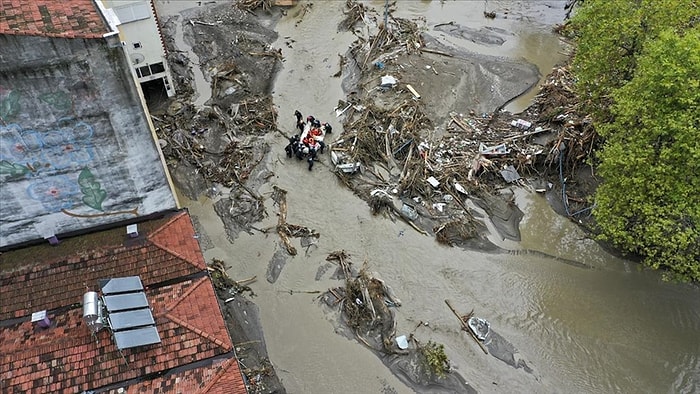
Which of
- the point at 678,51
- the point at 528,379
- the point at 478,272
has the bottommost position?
the point at 528,379

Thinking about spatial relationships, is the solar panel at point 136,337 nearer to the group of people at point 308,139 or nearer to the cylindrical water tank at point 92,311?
the cylindrical water tank at point 92,311

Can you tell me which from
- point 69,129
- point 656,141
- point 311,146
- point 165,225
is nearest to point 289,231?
point 311,146

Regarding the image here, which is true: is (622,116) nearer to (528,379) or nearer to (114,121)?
(528,379)

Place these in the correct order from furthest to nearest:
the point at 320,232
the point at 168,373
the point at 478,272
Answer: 1. the point at 320,232
2. the point at 478,272
3. the point at 168,373

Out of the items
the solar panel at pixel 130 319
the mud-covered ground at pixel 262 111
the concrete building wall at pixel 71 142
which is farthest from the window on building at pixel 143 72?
the solar panel at pixel 130 319

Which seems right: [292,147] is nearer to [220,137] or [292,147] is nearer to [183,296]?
[220,137]

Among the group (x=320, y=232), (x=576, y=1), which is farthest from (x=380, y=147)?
(x=576, y=1)

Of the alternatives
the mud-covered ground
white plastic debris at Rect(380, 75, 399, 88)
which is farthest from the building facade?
white plastic debris at Rect(380, 75, 399, 88)

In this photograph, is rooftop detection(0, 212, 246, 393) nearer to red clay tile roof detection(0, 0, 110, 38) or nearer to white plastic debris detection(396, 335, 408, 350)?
white plastic debris detection(396, 335, 408, 350)
